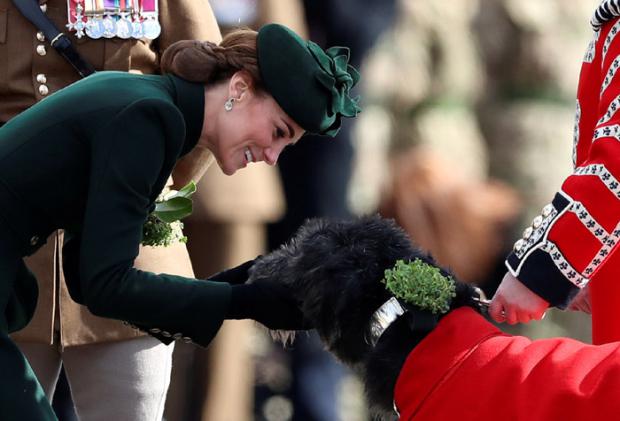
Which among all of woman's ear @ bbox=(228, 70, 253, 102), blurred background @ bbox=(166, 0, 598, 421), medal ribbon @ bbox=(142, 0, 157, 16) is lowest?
blurred background @ bbox=(166, 0, 598, 421)

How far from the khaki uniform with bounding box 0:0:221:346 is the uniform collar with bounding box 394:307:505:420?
2.99ft

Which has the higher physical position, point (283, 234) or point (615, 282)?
point (615, 282)

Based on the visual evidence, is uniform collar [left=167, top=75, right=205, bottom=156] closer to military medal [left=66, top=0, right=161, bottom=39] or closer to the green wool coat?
the green wool coat

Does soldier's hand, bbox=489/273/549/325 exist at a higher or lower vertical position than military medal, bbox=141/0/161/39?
lower

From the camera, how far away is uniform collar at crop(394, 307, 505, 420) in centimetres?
233

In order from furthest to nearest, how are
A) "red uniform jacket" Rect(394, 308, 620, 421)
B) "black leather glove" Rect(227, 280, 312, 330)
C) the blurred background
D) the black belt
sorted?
the blurred background → the black belt → "black leather glove" Rect(227, 280, 312, 330) → "red uniform jacket" Rect(394, 308, 620, 421)

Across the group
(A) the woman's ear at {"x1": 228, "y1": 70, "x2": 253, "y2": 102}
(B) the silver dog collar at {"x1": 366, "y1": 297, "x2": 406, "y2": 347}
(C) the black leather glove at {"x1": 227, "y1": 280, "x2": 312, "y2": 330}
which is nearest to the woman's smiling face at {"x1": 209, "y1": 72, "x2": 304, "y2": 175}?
(A) the woman's ear at {"x1": 228, "y1": 70, "x2": 253, "y2": 102}

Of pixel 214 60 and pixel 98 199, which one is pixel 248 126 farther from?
pixel 98 199

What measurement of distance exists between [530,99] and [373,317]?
7.70 ft

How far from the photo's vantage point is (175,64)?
8.29 feet

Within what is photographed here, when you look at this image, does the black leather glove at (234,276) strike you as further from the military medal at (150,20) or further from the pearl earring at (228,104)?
the military medal at (150,20)

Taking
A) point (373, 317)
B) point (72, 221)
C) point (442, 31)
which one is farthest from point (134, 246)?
point (442, 31)

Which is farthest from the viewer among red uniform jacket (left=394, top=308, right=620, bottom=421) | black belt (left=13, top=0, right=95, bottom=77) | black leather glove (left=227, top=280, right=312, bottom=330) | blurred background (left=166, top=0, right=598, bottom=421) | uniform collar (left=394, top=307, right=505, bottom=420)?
blurred background (left=166, top=0, right=598, bottom=421)

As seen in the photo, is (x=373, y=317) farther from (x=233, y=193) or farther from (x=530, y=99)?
(x=530, y=99)
